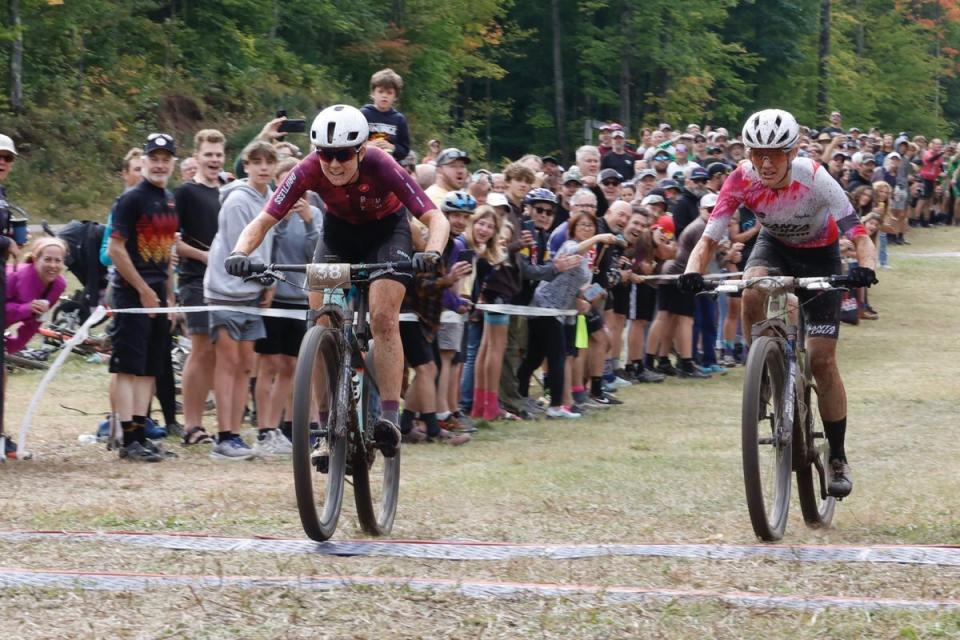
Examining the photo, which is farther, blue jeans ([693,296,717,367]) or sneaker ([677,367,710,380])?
blue jeans ([693,296,717,367])

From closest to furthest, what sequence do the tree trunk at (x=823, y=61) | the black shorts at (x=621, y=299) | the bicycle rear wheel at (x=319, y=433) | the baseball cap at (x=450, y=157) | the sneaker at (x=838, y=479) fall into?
the bicycle rear wheel at (x=319, y=433), the sneaker at (x=838, y=479), the baseball cap at (x=450, y=157), the black shorts at (x=621, y=299), the tree trunk at (x=823, y=61)

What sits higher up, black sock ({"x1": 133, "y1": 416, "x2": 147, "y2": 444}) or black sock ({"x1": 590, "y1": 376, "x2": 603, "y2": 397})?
black sock ({"x1": 133, "y1": 416, "x2": 147, "y2": 444})

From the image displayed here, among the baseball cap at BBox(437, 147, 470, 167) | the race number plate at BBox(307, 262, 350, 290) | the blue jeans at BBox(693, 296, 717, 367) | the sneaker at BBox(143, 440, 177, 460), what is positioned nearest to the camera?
the race number plate at BBox(307, 262, 350, 290)

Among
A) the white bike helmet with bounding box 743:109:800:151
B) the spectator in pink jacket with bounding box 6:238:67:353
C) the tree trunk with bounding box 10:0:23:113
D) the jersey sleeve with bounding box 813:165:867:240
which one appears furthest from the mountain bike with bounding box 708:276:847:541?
the tree trunk with bounding box 10:0:23:113

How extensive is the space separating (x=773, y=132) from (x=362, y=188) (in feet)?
7.03

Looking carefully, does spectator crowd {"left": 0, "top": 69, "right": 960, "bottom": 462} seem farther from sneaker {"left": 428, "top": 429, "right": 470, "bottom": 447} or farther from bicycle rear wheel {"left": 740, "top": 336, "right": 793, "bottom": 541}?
bicycle rear wheel {"left": 740, "top": 336, "right": 793, "bottom": 541}

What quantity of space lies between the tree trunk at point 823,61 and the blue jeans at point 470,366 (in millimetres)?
45269

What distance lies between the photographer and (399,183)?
771 cm

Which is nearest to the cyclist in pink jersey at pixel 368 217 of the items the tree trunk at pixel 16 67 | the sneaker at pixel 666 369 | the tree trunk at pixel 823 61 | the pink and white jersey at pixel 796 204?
the pink and white jersey at pixel 796 204

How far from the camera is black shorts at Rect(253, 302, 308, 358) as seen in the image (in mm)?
11359

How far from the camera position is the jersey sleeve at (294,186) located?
7676mm

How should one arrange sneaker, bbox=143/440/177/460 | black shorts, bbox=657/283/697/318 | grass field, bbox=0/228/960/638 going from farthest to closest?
black shorts, bbox=657/283/697/318 → sneaker, bbox=143/440/177/460 → grass field, bbox=0/228/960/638

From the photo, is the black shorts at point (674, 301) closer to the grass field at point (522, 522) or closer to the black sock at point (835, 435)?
the grass field at point (522, 522)

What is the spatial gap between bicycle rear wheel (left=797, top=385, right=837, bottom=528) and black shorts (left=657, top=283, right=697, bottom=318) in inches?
322
